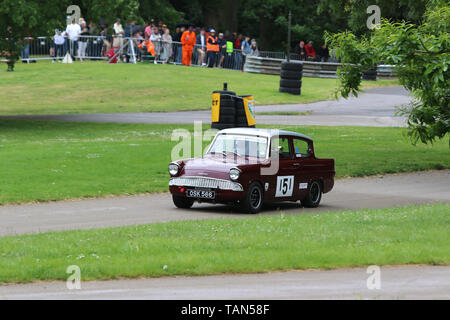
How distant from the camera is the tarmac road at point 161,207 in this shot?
46.6 ft

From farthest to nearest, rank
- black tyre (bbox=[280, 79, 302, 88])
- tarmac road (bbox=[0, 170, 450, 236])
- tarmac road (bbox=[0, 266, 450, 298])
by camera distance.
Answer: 1. black tyre (bbox=[280, 79, 302, 88])
2. tarmac road (bbox=[0, 170, 450, 236])
3. tarmac road (bbox=[0, 266, 450, 298])

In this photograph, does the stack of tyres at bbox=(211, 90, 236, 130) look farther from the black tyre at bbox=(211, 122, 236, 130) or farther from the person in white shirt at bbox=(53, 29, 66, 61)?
the person in white shirt at bbox=(53, 29, 66, 61)

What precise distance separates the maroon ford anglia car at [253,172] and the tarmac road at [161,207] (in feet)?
1.02

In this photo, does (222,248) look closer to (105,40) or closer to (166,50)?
(105,40)

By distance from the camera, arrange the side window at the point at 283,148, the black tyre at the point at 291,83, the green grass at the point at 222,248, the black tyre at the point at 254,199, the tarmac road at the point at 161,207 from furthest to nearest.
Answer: the black tyre at the point at 291,83 → the side window at the point at 283,148 → the black tyre at the point at 254,199 → the tarmac road at the point at 161,207 → the green grass at the point at 222,248

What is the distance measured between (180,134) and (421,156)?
793cm

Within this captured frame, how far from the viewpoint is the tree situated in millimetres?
14219

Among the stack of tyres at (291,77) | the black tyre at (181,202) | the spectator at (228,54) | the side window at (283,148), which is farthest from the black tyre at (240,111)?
the spectator at (228,54)

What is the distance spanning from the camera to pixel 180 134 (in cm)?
2869

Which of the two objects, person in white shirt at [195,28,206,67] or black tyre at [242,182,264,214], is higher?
person in white shirt at [195,28,206,67]

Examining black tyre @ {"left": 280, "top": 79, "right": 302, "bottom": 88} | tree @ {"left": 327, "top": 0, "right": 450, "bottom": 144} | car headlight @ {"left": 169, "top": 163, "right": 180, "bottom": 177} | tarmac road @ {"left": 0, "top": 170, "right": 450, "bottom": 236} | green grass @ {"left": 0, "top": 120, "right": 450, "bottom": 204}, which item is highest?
tree @ {"left": 327, "top": 0, "right": 450, "bottom": 144}

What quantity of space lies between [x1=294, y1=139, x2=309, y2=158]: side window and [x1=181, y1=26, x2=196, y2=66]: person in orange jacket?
3265 cm

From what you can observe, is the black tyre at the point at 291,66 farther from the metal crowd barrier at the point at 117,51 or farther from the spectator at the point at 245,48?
the spectator at the point at 245,48

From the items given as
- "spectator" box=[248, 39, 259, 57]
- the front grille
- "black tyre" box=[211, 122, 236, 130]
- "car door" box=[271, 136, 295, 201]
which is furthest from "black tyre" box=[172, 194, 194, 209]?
"spectator" box=[248, 39, 259, 57]
